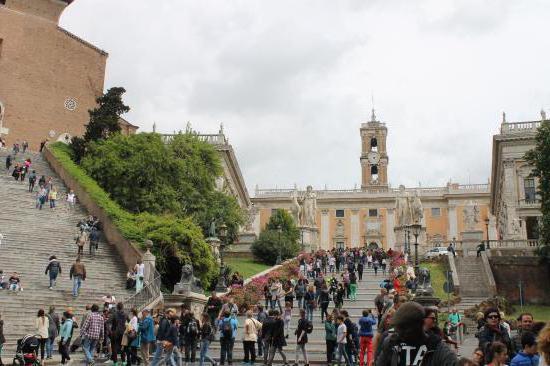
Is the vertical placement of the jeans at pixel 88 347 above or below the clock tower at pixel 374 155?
below

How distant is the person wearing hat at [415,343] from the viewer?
4352 mm

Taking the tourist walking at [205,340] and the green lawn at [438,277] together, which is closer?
the tourist walking at [205,340]

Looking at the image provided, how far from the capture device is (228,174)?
6288 cm

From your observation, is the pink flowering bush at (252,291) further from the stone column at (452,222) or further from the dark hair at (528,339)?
the stone column at (452,222)

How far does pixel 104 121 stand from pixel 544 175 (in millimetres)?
26962

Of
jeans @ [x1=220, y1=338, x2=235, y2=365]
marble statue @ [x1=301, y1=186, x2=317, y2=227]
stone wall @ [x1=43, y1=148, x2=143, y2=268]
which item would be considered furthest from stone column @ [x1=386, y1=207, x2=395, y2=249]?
jeans @ [x1=220, y1=338, x2=235, y2=365]

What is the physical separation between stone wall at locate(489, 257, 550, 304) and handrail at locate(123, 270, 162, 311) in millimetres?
20728

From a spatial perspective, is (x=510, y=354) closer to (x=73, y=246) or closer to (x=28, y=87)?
(x=73, y=246)

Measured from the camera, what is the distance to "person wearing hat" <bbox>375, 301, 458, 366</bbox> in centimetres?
435

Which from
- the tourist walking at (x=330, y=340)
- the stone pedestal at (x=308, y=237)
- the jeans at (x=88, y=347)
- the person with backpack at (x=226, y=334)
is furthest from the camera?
the stone pedestal at (x=308, y=237)

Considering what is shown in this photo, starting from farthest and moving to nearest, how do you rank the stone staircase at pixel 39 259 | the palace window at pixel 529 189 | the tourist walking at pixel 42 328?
1. the palace window at pixel 529 189
2. the stone staircase at pixel 39 259
3. the tourist walking at pixel 42 328

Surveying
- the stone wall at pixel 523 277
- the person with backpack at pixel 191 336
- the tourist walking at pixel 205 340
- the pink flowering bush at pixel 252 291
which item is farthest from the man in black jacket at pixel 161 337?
the stone wall at pixel 523 277

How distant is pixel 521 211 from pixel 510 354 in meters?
45.4

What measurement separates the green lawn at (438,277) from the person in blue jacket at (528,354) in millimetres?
24607
